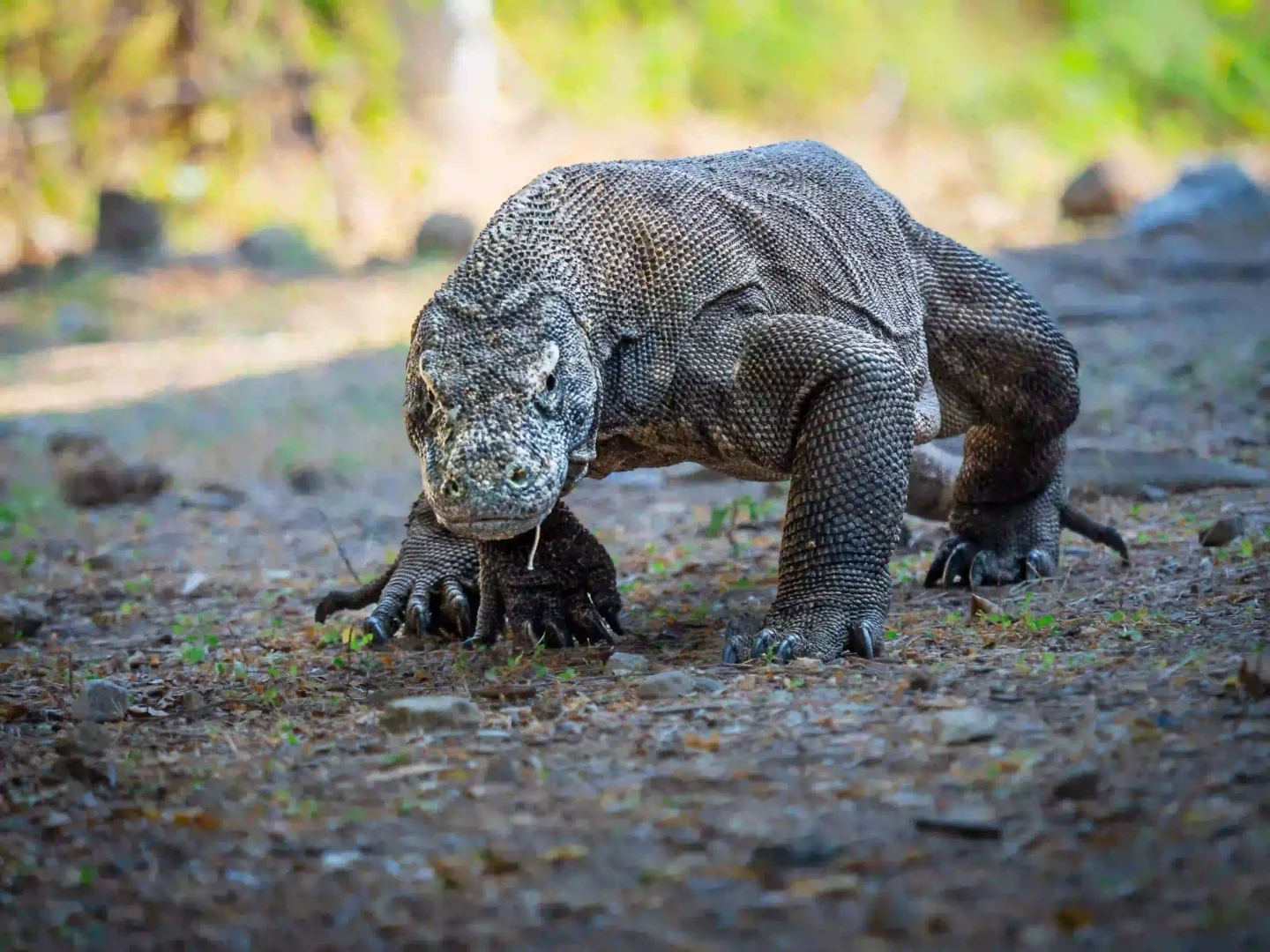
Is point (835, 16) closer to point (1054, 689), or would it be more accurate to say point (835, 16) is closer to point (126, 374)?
point (126, 374)

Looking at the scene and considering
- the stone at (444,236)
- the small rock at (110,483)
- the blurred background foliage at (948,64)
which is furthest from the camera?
the blurred background foliage at (948,64)

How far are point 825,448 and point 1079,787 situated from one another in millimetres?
1558

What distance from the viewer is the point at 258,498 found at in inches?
308

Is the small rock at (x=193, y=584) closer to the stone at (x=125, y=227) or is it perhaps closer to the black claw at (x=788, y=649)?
the black claw at (x=788, y=649)

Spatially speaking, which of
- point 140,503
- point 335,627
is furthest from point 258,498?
point 335,627

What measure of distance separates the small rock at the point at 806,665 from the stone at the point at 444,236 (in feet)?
38.5

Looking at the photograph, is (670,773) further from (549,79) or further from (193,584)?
(549,79)

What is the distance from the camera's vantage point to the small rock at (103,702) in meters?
3.57

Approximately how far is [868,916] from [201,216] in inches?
623

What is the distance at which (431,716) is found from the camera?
125 inches

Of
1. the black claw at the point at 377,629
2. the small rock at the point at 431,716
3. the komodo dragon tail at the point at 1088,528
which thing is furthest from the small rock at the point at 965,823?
the komodo dragon tail at the point at 1088,528

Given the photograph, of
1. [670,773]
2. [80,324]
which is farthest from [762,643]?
[80,324]

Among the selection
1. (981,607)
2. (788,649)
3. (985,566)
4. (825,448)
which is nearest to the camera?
(788,649)

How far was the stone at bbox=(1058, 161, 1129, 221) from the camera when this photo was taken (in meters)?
15.4
